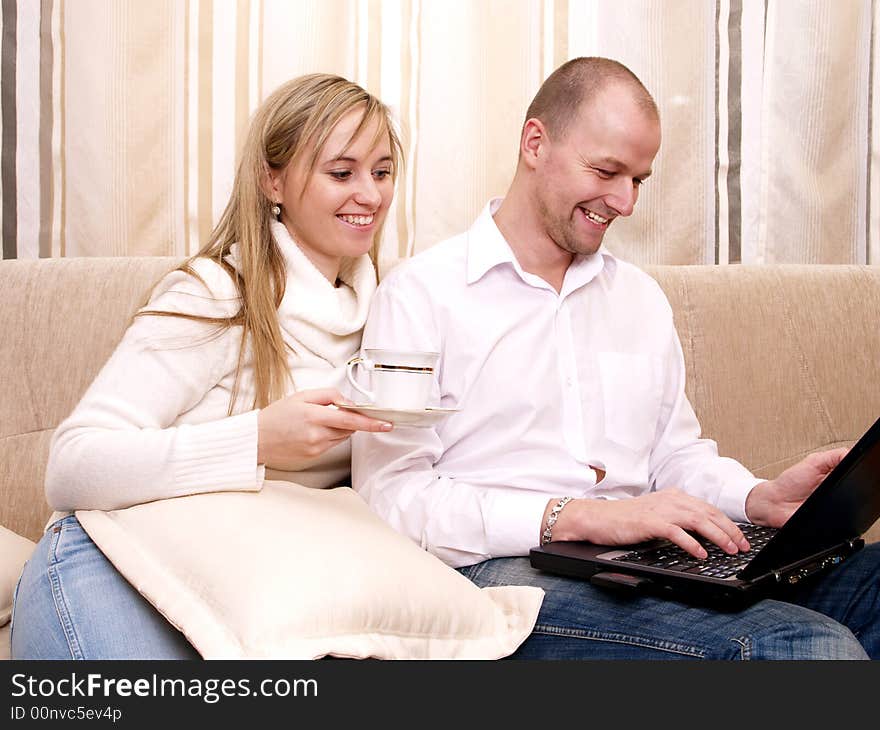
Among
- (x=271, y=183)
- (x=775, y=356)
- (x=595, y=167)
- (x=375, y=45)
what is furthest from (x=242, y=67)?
(x=775, y=356)

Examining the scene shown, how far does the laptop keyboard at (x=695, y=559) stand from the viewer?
114cm

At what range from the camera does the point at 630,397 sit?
154cm

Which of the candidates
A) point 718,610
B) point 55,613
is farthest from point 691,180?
point 55,613

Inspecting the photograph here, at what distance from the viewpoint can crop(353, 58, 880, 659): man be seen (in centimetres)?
128

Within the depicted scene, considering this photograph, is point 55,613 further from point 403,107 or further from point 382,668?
point 403,107

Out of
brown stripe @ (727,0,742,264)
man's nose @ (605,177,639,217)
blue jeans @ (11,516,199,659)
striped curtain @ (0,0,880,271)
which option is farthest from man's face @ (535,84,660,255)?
blue jeans @ (11,516,199,659)

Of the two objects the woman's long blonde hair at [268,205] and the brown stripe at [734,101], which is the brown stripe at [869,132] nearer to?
the brown stripe at [734,101]

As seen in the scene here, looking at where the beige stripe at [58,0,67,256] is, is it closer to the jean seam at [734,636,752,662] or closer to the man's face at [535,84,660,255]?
the man's face at [535,84,660,255]

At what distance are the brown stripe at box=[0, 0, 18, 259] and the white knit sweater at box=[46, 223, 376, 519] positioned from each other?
726mm

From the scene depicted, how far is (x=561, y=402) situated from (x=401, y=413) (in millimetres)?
435

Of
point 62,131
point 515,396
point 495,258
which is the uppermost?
point 62,131

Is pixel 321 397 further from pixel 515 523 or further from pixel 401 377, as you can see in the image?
pixel 515 523

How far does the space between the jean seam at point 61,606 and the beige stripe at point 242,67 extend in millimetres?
1032

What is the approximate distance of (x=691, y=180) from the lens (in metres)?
2.12
